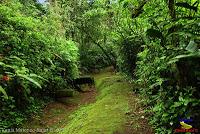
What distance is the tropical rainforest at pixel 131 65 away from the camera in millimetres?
4711

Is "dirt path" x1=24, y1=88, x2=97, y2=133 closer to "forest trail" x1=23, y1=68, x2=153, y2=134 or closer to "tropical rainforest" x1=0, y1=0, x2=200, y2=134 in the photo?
"forest trail" x1=23, y1=68, x2=153, y2=134

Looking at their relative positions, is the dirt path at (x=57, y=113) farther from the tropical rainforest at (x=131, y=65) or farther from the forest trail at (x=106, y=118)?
the tropical rainforest at (x=131, y=65)

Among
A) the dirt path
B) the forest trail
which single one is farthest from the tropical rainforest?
the dirt path

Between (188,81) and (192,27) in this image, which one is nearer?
(188,81)

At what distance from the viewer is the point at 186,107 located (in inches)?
176

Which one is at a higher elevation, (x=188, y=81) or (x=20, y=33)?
(x=20, y=33)

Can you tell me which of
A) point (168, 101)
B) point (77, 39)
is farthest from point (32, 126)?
point (77, 39)

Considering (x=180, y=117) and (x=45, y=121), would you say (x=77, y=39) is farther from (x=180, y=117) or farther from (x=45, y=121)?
(x=180, y=117)

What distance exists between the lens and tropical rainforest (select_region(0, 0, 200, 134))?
4711 mm

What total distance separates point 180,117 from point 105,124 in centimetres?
197

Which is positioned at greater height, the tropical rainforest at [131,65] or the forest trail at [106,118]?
the tropical rainforest at [131,65]

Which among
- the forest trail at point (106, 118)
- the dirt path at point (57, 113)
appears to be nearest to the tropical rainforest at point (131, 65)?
the forest trail at point (106, 118)

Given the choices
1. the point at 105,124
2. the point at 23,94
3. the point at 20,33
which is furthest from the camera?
the point at 20,33

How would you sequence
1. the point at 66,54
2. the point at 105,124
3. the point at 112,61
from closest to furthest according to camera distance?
the point at 105,124
the point at 66,54
the point at 112,61
